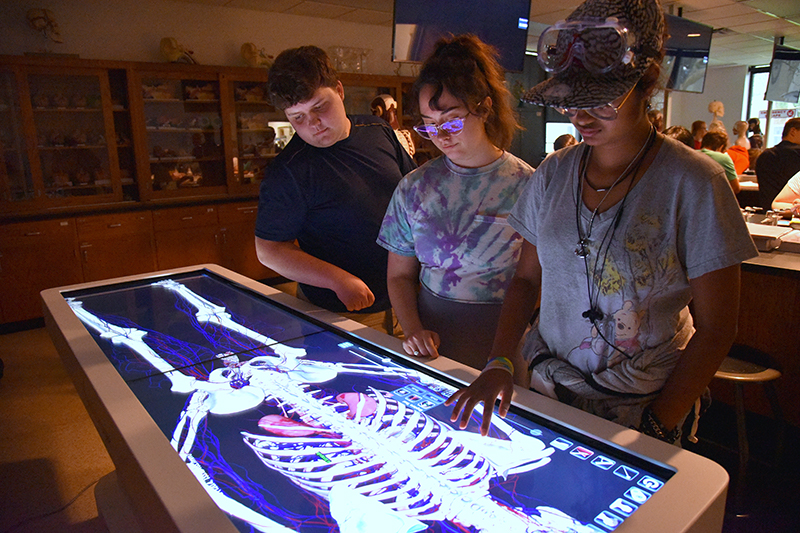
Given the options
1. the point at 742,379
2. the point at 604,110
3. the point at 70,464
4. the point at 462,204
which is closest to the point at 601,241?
the point at 604,110

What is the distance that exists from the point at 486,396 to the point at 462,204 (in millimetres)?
572

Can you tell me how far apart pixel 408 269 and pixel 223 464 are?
768mm

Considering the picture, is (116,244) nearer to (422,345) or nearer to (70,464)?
(70,464)

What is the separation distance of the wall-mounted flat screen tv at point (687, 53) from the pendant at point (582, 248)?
548 centimetres

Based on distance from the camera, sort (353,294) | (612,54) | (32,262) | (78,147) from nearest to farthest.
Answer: (612,54) < (353,294) < (32,262) < (78,147)

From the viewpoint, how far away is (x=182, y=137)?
16.9 feet

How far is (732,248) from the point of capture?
0.87m

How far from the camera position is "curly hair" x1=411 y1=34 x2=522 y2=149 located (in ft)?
4.23

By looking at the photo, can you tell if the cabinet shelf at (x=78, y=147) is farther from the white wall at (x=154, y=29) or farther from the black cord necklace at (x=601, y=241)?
the black cord necklace at (x=601, y=241)

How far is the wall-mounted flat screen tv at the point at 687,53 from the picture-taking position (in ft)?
18.6

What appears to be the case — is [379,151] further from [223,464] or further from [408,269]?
[223,464]

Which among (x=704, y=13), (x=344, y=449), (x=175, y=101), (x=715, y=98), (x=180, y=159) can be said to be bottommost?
(x=344, y=449)

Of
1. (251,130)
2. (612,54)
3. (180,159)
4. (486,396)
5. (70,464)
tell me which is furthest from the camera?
(251,130)

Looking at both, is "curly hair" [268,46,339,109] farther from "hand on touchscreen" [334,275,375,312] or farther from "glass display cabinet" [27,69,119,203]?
"glass display cabinet" [27,69,119,203]
